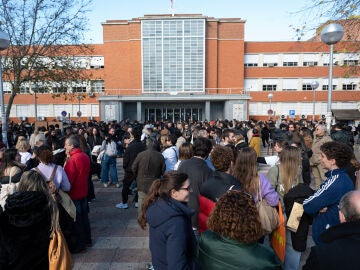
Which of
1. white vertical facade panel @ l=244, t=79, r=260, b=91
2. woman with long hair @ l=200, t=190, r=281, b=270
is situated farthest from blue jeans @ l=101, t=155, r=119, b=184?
white vertical facade panel @ l=244, t=79, r=260, b=91

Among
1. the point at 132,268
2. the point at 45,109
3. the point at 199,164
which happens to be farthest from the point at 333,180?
the point at 45,109

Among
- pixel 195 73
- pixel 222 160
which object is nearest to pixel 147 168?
pixel 222 160

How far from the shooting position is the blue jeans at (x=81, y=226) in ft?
14.5

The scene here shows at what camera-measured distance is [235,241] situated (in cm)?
175

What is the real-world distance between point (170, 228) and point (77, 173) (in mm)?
2823

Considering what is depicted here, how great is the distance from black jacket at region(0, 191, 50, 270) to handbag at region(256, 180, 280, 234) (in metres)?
2.16

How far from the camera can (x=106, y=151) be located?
26.6 ft

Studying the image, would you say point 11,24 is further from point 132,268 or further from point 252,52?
point 252,52

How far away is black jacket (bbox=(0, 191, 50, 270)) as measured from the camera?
6.49 ft

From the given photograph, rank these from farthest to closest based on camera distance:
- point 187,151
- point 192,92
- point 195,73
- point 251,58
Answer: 1. point 251,58
2. point 195,73
3. point 192,92
4. point 187,151

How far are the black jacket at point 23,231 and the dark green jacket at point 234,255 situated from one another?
1.27 meters

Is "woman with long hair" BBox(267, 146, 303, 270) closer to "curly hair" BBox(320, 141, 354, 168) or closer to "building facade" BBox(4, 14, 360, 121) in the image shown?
"curly hair" BBox(320, 141, 354, 168)

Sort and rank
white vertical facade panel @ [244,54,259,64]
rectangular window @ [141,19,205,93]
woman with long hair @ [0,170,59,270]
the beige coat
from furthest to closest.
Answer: white vertical facade panel @ [244,54,259,64]
rectangular window @ [141,19,205,93]
the beige coat
woman with long hair @ [0,170,59,270]

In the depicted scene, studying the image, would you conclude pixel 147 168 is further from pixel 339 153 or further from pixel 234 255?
pixel 234 255
